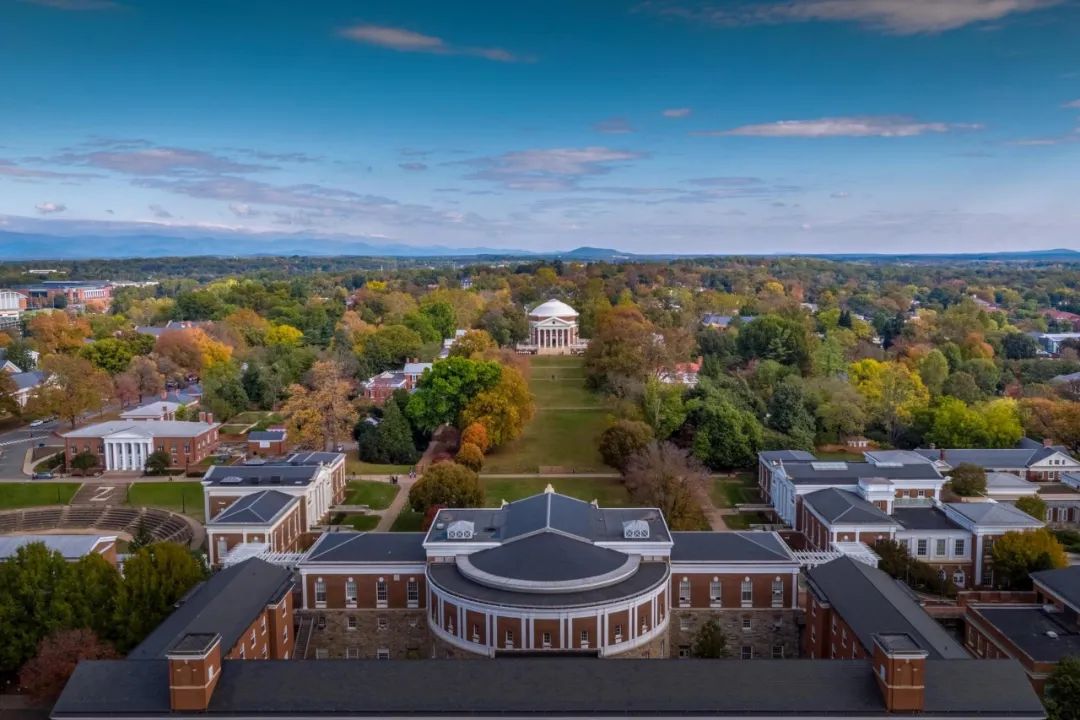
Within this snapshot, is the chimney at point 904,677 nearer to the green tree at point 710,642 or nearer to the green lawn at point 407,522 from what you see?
the green tree at point 710,642

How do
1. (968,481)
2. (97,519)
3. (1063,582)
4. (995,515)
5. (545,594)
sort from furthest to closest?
1. (97,519)
2. (968,481)
3. (995,515)
4. (1063,582)
5. (545,594)

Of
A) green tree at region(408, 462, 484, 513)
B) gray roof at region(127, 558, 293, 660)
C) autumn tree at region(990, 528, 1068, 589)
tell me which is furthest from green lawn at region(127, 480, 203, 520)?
autumn tree at region(990, 528, 1068, 589)

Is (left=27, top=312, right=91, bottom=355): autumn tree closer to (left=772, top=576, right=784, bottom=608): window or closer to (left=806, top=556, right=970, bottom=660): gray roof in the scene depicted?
(left=772, top=576, right=784, bottom=608): window

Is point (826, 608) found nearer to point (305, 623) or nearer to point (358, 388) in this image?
point (305, 623)

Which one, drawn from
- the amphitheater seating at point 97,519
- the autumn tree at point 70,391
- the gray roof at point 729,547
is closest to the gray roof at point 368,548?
the gray roof at point 729,547

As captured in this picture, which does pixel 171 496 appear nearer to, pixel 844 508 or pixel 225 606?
pixel 225 606

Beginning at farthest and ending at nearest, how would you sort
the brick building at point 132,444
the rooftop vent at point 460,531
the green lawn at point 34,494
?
the brick building at point 132,444 → the green lawn at point 34,494 → the rooftop vent at point 460,531

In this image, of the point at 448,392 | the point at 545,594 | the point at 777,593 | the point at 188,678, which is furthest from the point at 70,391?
the point at 777,593
